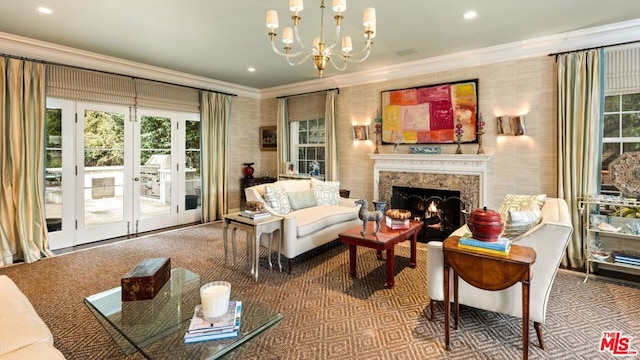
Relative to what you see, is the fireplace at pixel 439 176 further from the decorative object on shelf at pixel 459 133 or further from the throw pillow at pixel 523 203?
the throw pillow at pixel 523 203

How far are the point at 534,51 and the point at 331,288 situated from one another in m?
3.77

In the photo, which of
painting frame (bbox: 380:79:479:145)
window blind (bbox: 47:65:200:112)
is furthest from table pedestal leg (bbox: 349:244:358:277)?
window blind (bbox: 47:65:200:112)

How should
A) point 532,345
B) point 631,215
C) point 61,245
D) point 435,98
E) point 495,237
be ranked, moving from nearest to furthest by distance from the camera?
point 495,237, point 532,345, point 631,215, point 61,245, point 435,98

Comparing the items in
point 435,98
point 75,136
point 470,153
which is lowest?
point 470,153

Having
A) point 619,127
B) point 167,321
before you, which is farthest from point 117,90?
point 619,127

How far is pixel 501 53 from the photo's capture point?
406 centimetres

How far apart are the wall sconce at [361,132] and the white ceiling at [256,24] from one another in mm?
1165

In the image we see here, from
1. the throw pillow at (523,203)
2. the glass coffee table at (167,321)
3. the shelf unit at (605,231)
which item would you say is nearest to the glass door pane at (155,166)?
the glass coffee table at (167,321)

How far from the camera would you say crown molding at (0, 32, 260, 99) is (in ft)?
12.3

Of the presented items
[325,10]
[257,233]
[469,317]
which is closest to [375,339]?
[469,317]

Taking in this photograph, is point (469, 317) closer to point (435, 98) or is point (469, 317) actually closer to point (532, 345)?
point (532, 345)

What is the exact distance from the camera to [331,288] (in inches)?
118

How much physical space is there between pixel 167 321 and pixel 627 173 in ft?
14.0

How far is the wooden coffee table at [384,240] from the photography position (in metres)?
2.96
